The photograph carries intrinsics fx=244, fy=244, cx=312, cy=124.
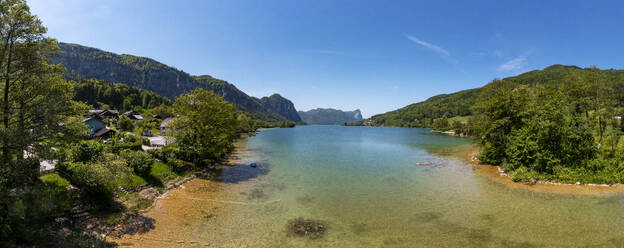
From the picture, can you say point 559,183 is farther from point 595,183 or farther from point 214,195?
point 214,195

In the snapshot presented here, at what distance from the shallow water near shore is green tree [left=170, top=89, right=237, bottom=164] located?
225 inches

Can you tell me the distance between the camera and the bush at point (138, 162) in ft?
79.6

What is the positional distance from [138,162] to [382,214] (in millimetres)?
23968

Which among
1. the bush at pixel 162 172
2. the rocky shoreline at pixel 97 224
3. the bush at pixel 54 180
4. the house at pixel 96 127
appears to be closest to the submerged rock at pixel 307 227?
the rocky shoreline at pixel 97 224

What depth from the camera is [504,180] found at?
2917 centimetres

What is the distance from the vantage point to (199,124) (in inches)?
1328

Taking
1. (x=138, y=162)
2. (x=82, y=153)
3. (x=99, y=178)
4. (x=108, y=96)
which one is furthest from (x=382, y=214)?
(x=108, y=96)

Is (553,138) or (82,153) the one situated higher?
(553,138)

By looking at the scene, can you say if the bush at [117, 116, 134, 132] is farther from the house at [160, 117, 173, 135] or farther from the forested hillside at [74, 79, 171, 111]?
the forested hillside at [74, 79, 171, 111]

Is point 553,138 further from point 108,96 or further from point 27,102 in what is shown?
point 108,96

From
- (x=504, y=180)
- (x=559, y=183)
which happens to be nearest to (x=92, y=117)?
(x=504, y=180)

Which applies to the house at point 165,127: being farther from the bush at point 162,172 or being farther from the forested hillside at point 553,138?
the forested hillside at point 553,138

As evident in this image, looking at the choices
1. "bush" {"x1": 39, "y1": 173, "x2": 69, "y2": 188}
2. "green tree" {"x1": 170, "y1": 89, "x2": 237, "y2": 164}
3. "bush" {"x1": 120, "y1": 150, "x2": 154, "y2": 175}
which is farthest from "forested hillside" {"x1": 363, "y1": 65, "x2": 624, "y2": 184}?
"bush" {"x1": 39, "y1": 173, "x2": 69, "y2": 188}

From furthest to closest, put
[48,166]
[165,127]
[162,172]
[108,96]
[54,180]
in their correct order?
[108,96] < [165,127] < [162,172] < [48,166] < [54,180]
